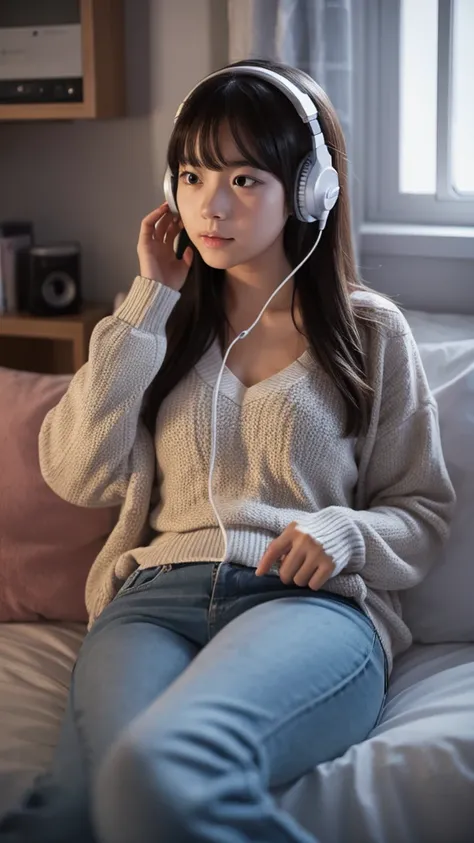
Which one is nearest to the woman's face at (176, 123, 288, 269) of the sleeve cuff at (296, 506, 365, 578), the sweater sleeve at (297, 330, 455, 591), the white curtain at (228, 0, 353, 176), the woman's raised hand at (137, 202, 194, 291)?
the woman's raised hand at (137, 202, 194, 291)

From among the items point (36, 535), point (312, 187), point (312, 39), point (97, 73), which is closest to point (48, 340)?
point (97, 73)

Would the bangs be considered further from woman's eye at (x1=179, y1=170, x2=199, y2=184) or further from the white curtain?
the white curtain

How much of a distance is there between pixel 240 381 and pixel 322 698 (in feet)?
1.51

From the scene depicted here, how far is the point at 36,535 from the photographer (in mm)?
1610

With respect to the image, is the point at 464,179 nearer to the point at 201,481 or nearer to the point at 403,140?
the point at 403,140

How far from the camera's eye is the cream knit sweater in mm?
1360

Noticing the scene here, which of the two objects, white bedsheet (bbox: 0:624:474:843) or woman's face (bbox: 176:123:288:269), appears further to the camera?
woman's face (bbox: 176:123:288:269)

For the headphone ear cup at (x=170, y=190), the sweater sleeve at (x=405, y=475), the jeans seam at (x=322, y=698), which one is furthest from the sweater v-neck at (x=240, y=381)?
the jeans seam at (x=322, y=698)

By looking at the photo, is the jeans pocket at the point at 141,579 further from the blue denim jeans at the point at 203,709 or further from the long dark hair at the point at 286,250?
the long dark hair at the point at 286,250

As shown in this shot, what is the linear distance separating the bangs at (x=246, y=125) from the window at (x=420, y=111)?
76 cm

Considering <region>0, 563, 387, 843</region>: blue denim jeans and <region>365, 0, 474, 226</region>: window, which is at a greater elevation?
<region>365, 0, 474, 226</region>: window

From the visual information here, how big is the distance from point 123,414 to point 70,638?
1.28 feet

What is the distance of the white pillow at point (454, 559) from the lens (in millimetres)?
1473

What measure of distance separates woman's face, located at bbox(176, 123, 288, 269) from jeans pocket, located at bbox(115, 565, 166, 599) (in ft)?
1.33
